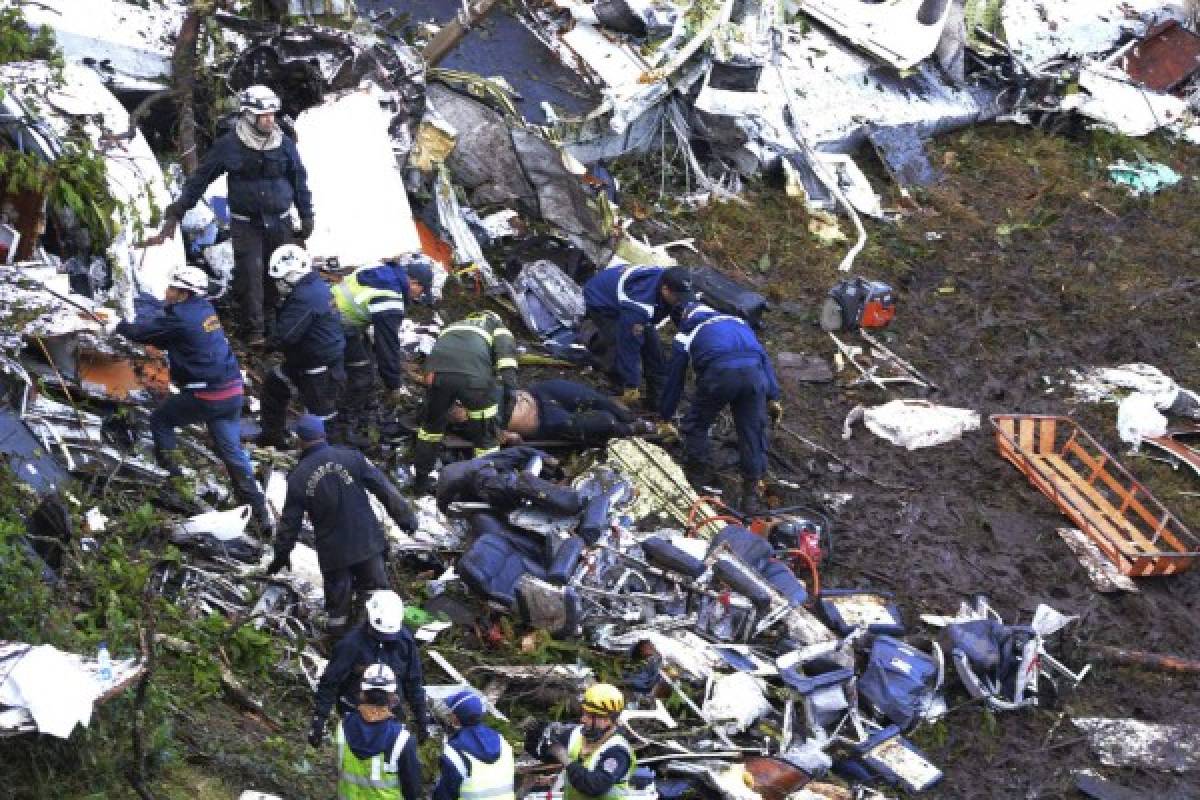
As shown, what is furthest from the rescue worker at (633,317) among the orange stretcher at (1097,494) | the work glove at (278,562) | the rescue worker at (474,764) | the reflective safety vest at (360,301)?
the rescue worker at (474,764)

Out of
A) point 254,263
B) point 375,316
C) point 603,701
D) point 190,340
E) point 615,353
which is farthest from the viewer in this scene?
point 615,353

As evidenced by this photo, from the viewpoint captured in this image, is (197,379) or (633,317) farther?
(633,317)

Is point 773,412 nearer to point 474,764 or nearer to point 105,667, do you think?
point 474,764

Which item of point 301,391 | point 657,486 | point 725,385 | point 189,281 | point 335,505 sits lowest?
point 657,486

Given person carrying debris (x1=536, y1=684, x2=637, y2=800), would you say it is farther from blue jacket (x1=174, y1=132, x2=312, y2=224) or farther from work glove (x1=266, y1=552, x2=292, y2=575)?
blue jacket (x1=174, y1=132, x2=312, y2=224)

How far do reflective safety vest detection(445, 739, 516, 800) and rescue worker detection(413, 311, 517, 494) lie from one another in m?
3.35

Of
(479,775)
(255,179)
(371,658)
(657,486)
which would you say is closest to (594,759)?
(479,775)

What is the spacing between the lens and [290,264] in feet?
29.1

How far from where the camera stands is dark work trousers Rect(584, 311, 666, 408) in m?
11.0

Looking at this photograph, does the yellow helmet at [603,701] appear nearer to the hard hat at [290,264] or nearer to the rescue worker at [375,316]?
the hard hat at [290,264]

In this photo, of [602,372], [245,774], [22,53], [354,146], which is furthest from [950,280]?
[245,774]

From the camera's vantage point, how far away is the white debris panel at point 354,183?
36.2 feet

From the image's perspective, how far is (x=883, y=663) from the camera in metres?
8.84

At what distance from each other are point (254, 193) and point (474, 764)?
4760 mm
